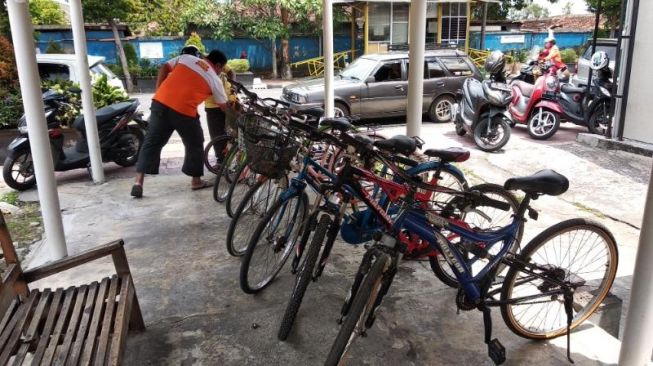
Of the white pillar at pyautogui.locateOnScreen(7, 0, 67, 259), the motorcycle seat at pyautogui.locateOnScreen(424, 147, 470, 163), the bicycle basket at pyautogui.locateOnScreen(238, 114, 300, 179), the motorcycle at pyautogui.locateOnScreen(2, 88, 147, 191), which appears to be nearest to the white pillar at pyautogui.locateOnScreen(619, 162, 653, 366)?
the motorcycle seat at pyautogui.locateOnScreen(424, 147, 470, 163)

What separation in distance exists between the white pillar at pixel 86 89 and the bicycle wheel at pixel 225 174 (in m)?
1.73

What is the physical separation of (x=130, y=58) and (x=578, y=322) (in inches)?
750

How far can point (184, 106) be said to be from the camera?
5055 mm

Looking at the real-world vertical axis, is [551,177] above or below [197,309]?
above

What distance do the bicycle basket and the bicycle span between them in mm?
1047

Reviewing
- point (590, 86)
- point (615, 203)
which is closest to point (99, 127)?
point (615, 203)

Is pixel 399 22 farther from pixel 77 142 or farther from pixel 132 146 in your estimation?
pixel 77 142

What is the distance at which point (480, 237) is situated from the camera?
8.80ft

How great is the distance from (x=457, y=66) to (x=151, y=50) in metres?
13.5

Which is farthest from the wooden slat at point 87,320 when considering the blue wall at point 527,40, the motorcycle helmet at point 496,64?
the blue wall at point 527,40

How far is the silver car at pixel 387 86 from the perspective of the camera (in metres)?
9.70

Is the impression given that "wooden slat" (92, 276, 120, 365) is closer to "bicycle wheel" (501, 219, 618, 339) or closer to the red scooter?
"bicycle wheel" (501, 219, 618, 339)

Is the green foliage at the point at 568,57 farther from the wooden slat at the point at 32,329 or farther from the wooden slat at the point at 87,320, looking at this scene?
the wooden slat at the point at 32,329

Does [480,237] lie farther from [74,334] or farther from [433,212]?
[74,334]
